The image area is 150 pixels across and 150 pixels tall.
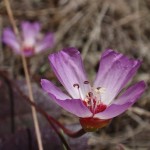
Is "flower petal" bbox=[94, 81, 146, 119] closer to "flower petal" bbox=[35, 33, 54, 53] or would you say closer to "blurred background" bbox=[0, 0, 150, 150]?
"blurred background" bbox=[0, 0, 150, 150]

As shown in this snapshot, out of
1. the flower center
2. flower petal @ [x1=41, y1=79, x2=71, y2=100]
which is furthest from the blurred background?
flower petal @ [x1=41, y1=79, x2=71, y2=100]

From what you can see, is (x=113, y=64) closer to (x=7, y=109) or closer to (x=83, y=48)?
(x=7, y=109)

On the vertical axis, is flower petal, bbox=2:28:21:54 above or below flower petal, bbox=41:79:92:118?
above

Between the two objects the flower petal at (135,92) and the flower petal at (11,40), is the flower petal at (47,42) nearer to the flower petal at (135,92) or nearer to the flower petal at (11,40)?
the flower petal at (11,40)

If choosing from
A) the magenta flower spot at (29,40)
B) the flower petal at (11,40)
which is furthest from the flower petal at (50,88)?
the flower petal at (11,40)

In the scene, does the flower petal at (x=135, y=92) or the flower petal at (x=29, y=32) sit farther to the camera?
the flower petal at (x=29, y=32)

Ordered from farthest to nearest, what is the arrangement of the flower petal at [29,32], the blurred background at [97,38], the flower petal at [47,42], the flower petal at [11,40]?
1. the flower petal at [29,32]
2. the flower petal at [47,42]
3. the flower petal at [11,40]
4. the blurred background at [97,38]
